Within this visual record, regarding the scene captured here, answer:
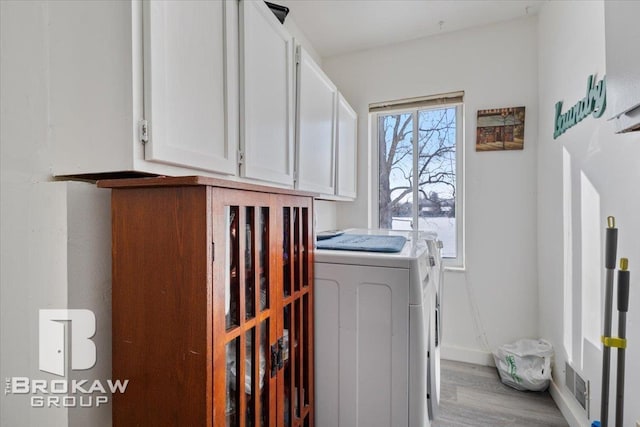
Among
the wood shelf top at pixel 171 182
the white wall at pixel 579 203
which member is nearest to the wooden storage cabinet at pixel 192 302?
the wood shelf top at pixel 171 182

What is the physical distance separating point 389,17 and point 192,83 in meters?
2.08

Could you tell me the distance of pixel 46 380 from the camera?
883mm

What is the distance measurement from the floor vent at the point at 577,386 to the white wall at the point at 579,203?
0.20ft

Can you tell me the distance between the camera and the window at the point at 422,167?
110 inches

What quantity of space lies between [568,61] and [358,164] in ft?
5.50

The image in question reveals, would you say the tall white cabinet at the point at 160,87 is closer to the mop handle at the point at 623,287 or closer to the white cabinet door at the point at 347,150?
the white cabinet door at the point at 347,150

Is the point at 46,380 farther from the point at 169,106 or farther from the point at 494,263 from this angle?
the point at 494,263

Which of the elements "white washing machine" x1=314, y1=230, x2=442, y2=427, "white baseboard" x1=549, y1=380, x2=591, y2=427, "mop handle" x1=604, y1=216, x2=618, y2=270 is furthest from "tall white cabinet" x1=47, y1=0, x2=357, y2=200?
"white baseboard" x1=549, y1=380, x2=591, y2=427

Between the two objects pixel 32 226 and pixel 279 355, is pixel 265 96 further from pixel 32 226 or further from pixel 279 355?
pixel 279 355

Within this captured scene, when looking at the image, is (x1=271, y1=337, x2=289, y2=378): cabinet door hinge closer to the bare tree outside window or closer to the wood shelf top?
the wood shelf top

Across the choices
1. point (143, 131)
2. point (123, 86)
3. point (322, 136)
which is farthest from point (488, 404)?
point (123, 86)

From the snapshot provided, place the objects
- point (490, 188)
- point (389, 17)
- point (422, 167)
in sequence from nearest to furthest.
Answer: point (389, 17) < point (490, 188) < point (422, 167)

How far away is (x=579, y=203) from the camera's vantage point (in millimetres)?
1802

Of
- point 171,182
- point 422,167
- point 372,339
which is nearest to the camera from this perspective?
point 171,182
